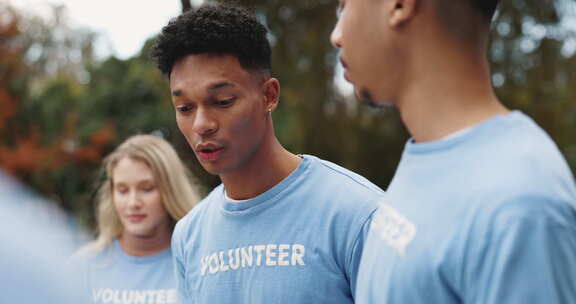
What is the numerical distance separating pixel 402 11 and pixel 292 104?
415 inches

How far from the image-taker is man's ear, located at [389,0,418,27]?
134cm

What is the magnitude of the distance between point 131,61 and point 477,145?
12.6m

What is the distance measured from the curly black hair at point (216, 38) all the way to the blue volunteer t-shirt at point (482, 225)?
1.10 meters

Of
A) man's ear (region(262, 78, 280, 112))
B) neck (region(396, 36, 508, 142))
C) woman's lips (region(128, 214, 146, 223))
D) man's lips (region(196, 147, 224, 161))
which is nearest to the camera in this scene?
neck (region(396, 36, 508, 142))

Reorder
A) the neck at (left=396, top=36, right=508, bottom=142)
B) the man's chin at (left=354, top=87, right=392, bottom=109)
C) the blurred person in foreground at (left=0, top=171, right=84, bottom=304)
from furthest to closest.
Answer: the blurred person in foreground at (left=0, top=171, right=84, bottom=304)
the man's chin at (left=354, top=87, right=392, bottom=109)
the neck at (left=396, top=36, right=508, bottom=142)

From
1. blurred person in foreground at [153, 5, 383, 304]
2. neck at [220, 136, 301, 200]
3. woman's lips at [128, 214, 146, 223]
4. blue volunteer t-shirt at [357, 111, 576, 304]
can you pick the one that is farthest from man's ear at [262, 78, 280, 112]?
woman's lips at [128, 214, 146, 223]

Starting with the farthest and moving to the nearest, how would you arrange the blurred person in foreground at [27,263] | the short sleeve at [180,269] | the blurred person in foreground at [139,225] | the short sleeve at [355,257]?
the blurred person in foreground at [139,225], the short sleeve at [180,269], the short sleeve at [355,257], the blurred person in foreground at [27,263]

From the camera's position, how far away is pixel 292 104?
11.9 meters

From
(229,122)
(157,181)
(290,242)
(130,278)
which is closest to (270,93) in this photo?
(229,122)

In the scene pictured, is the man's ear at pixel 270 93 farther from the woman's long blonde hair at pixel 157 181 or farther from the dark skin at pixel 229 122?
the woman's long blonde hair at pixel 157 181

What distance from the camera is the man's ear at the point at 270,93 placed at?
8.02 feet

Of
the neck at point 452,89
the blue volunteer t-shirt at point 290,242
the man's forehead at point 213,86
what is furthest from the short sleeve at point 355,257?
the neck at point 452,89

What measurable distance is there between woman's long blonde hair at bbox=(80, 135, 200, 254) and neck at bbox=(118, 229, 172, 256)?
13 cm

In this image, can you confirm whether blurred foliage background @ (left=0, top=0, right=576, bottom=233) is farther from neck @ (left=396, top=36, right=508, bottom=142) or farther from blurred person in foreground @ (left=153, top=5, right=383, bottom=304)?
neck @ (left=396, top=36, right=508, bottom=142)
